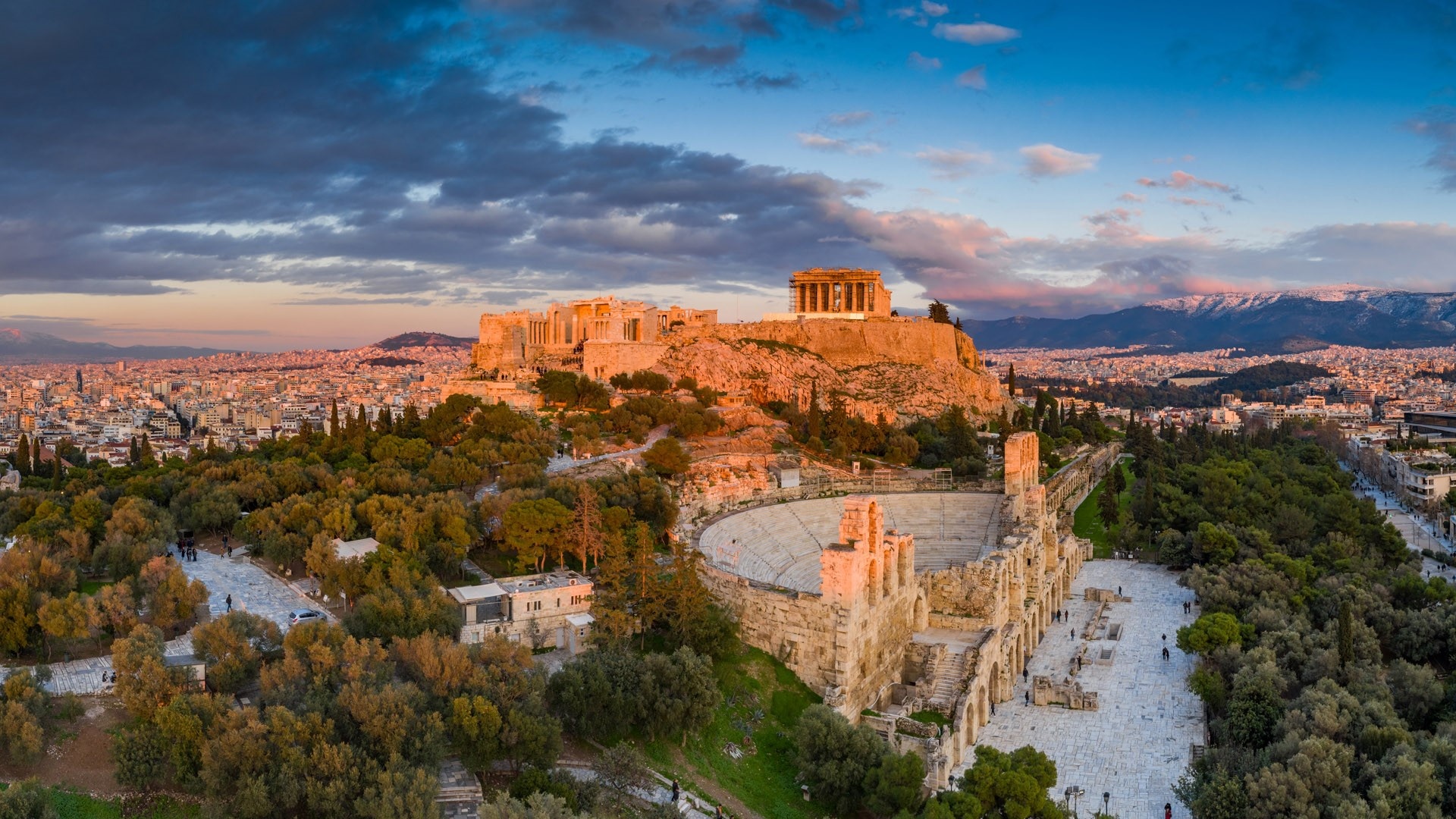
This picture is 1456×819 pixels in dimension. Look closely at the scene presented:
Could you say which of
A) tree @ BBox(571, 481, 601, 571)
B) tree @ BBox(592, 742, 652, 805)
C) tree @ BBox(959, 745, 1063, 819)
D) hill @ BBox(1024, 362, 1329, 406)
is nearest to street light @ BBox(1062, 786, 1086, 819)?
tree @ BBox(959, 745, 1063, 819)

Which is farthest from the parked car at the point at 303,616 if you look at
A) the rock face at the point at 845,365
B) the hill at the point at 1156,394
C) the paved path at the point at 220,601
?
the hill at the point at 1156,394

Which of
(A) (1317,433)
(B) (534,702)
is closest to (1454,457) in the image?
(A) (1317,433)

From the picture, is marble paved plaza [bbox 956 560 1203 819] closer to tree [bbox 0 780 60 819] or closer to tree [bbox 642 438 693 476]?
tree [bbox 642 438 693 476]

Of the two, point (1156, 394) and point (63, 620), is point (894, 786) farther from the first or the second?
point (1156, 394)

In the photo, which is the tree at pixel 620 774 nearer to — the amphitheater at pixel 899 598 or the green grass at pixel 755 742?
the green grass at pixel 755 742

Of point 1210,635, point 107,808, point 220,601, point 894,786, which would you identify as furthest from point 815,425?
point 107,808

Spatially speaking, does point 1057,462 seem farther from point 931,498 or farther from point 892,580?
point 892,580

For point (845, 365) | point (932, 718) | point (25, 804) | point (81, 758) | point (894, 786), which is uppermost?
point (845, 365)
